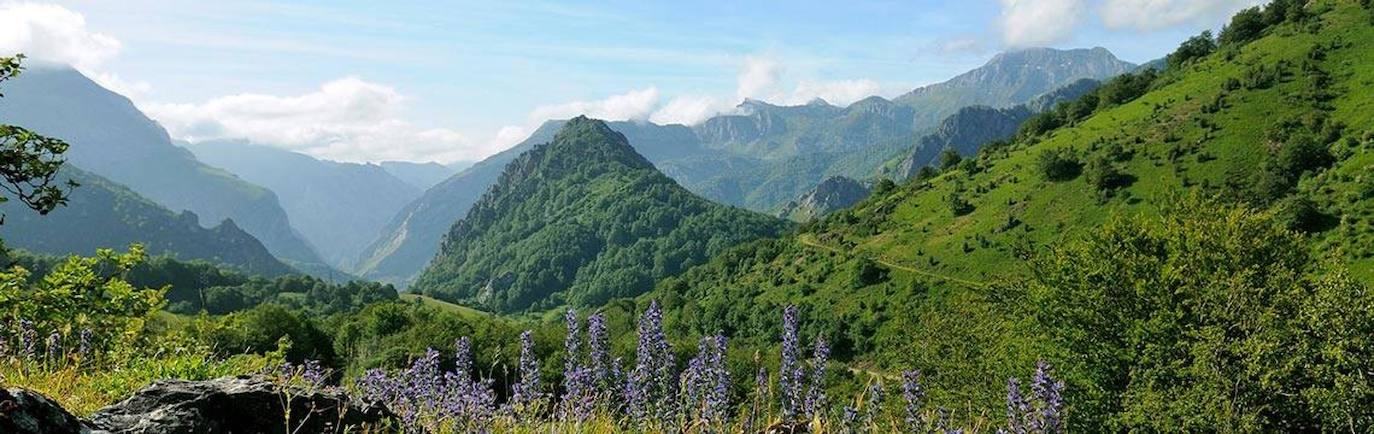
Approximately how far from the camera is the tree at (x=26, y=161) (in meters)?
8.77

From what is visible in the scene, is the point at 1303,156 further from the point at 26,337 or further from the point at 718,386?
the point at 26,337

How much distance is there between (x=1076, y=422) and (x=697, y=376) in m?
31.4

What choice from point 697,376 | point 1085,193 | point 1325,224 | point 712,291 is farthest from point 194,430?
point 712,291

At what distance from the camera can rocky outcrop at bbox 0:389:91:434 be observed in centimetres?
254

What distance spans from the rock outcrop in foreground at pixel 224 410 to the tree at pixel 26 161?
A: 5.90 m

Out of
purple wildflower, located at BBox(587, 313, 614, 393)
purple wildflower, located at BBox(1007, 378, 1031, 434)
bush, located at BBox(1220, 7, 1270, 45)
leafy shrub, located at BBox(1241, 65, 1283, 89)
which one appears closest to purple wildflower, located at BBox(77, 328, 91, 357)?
purple wildflower, located at BBox(587, 313, 614, 393)

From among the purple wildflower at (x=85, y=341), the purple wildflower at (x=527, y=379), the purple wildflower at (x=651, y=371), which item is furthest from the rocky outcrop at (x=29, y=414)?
the purple wildflower at (x=85, y=341)

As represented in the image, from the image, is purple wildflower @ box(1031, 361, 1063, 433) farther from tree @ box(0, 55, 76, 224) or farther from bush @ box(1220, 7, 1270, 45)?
bush @ box(1220, 7, 1270, 45)

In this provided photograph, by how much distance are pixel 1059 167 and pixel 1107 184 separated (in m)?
11.5

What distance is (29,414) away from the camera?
8.77ft

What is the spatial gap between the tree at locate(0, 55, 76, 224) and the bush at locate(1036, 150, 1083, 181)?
502 ft

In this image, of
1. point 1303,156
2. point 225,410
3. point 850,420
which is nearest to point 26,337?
point 225,410

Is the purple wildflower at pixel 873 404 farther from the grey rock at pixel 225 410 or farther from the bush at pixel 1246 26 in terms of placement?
the bush at pixel 1246 26

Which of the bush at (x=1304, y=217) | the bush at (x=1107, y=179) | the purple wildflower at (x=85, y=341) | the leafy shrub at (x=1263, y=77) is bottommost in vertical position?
the bush at (x=1304, y=217)
